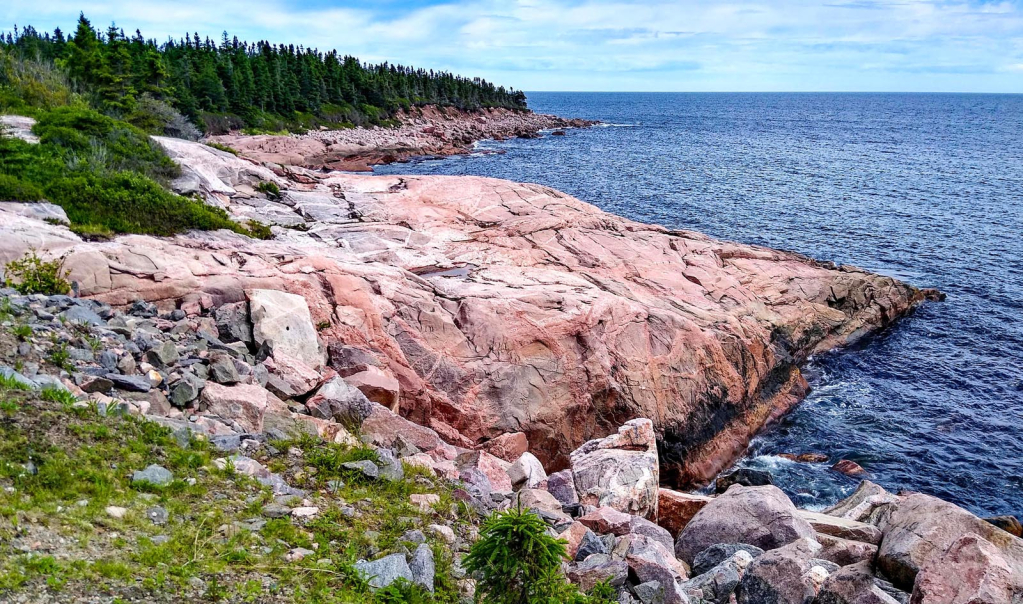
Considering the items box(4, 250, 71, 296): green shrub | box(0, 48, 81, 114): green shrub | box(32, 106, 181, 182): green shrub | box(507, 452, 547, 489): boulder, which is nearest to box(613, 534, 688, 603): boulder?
box(507, 452, 547, 489): boulder

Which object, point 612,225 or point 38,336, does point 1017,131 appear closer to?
point 612,225

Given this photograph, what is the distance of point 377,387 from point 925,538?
11.8 m

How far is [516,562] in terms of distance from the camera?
7.43m

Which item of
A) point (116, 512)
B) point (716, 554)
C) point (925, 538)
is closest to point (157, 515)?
point (116, 512)

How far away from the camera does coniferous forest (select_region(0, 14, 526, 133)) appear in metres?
52.8

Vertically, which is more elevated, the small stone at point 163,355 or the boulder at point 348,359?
the small stone at point 163,355

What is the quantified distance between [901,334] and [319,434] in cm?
3205

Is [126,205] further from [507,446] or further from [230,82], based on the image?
[230,82]

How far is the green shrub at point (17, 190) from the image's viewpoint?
58.3 ft

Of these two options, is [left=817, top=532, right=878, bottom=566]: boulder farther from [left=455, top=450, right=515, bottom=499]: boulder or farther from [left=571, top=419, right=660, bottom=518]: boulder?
[left=455, top=450, right=515, bottom=499]: boulder

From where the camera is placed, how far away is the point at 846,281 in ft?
109

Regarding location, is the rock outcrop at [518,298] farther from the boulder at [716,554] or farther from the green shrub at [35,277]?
the boulder at [716,554]

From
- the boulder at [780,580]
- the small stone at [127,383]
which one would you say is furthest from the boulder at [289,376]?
the boulder at [780,580]

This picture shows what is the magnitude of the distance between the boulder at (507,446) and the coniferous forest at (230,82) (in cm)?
3592
